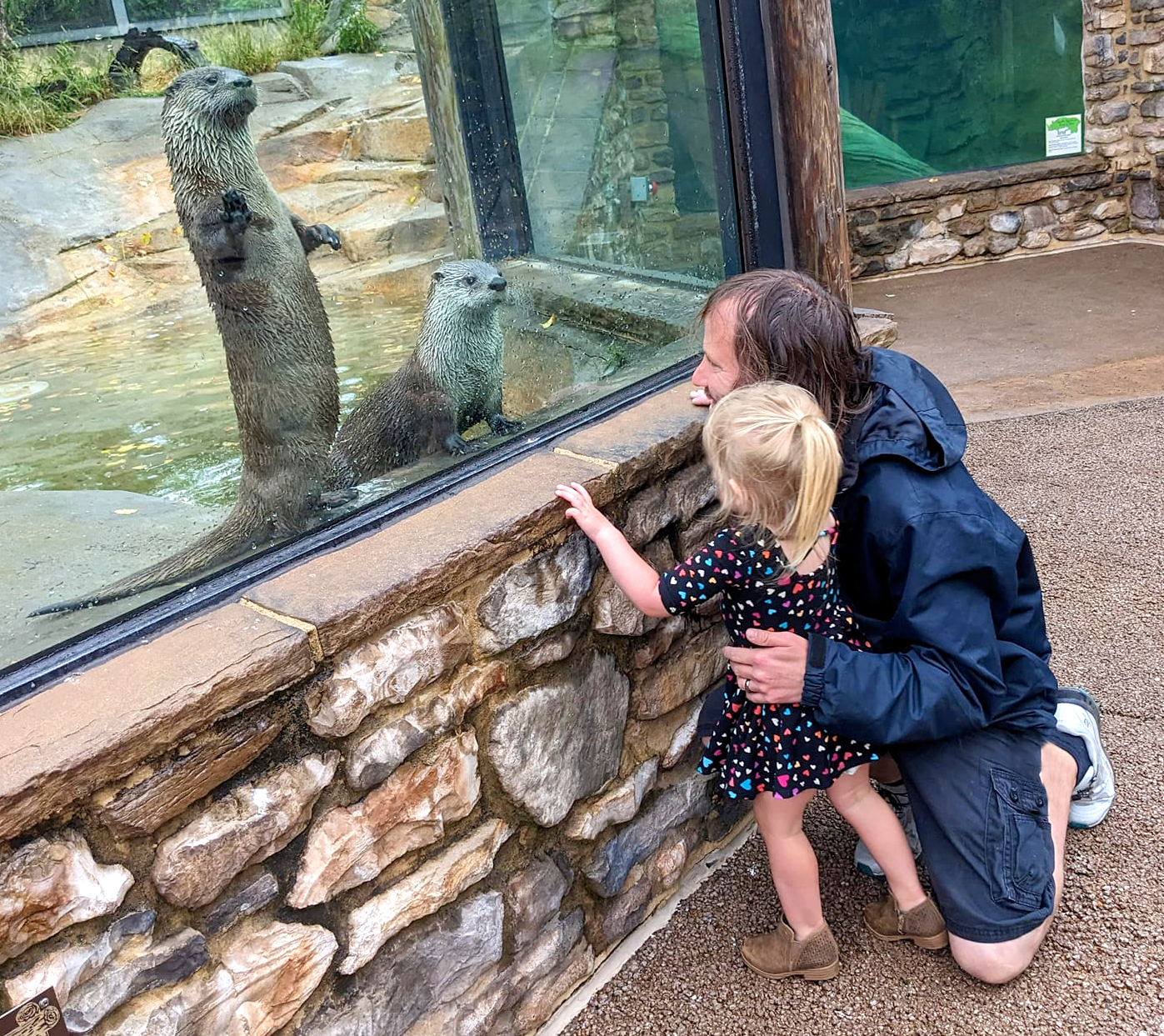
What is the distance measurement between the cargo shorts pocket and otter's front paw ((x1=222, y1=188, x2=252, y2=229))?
158 cm

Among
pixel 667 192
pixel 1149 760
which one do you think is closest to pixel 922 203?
pixel 667 192

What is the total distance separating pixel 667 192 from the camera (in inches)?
106

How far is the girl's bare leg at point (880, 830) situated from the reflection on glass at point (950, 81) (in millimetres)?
6317

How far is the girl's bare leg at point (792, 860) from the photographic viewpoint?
6.28 ft

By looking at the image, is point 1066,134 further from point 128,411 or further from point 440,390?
point 128,411

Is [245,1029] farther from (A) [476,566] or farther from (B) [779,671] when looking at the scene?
(B) [779,671]

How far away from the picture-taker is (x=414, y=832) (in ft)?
5.64

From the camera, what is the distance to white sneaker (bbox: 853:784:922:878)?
2.22 metres

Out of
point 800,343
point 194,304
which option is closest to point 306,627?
point 194,304

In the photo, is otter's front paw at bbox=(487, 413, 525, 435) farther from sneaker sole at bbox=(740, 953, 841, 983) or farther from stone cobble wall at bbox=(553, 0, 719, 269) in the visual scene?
sneaker sole at bbox=(740, 953, 841, 983)

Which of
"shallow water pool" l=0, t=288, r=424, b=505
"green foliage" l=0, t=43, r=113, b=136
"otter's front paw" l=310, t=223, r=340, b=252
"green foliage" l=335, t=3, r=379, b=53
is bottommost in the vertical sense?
"shallow water pool" l=0, t=288, r=424, b=505

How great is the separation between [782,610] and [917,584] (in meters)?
0.23

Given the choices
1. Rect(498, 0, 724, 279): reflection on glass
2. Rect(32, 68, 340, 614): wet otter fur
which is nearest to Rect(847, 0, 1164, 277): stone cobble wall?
Rect(498, 0, 724, 279): reflection on glass

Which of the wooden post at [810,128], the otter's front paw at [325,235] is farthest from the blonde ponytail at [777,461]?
the wooden post at [810,128]
